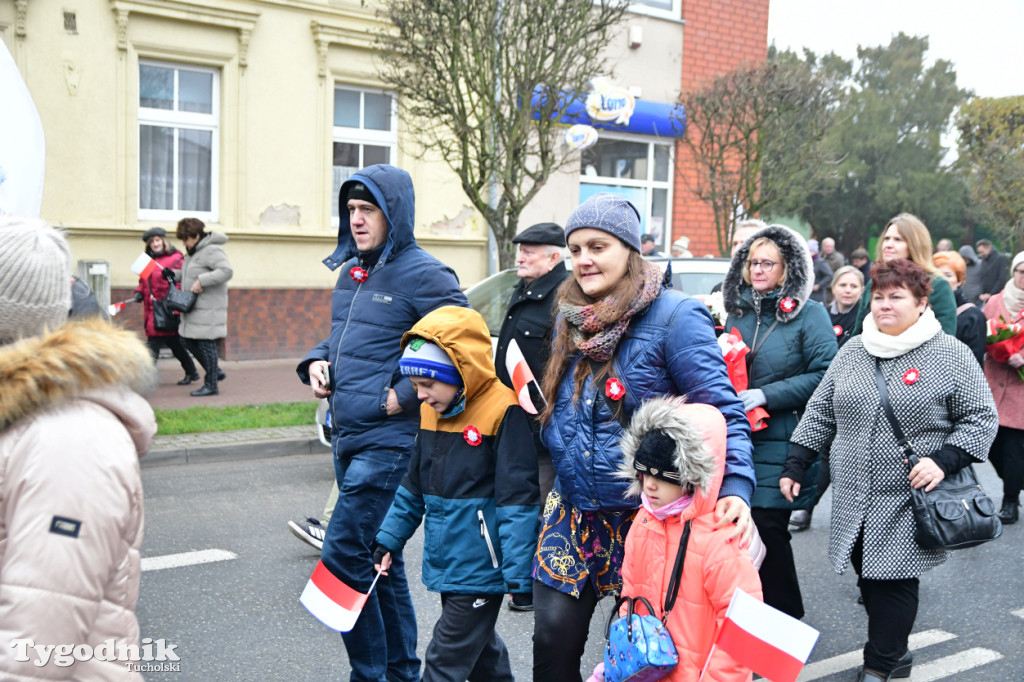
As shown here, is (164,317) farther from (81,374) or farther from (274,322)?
(81,374)

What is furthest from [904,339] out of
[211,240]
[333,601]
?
[211,240]

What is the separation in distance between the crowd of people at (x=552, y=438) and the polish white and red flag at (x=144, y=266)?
294 inches

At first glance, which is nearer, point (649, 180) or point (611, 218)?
point (611, 218)

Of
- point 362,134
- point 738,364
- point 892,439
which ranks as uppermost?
point 362,134

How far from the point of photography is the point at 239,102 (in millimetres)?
13812

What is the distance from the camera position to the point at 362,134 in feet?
50.3

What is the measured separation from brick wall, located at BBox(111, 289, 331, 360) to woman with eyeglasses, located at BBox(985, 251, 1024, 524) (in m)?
9.69

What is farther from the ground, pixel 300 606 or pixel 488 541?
pixel 488 541

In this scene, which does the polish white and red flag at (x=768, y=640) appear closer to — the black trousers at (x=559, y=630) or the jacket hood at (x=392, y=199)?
the black trousers at (x=559, y=630)

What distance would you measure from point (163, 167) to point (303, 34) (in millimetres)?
2814

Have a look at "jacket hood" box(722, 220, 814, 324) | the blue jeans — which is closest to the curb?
the blue jeans

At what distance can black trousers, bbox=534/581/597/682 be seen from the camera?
3.04m

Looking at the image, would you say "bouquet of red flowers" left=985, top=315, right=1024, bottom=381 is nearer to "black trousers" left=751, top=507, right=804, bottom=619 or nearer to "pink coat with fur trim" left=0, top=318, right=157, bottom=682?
"black trousers" left=751, top=507, right=804, bottom=619

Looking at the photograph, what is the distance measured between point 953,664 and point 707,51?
16733 millimetres
